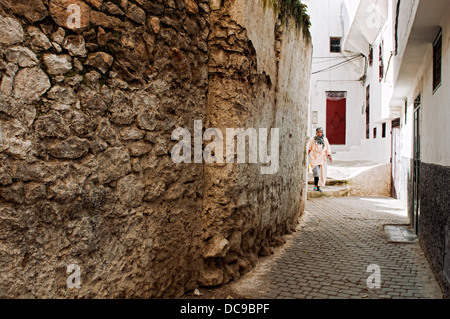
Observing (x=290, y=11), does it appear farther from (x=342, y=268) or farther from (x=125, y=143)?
(x=125, y=143)

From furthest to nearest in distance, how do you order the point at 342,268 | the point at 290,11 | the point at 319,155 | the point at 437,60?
1. the point at 319,155
2. the point at 290,11
3. the point at 437,60
4. the point at 342,268

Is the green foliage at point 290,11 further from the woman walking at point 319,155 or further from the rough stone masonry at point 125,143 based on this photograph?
the woman walking at point 319,155

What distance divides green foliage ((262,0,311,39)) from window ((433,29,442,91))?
185cm

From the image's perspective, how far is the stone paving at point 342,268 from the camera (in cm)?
399

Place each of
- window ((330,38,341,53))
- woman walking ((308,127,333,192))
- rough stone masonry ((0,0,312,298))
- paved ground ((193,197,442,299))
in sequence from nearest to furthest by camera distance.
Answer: rough stone masonry ((0,0,312,298))
paved ground ((193,197,442,299))
woman walking ((308,127,333,192))
window ((330,38,341,53))

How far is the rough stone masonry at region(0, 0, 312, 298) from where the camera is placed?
2.19m

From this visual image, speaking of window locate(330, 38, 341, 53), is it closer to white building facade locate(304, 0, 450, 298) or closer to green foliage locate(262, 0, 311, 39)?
white building facade locate(304, 0, 450, 298)

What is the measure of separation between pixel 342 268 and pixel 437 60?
262cm

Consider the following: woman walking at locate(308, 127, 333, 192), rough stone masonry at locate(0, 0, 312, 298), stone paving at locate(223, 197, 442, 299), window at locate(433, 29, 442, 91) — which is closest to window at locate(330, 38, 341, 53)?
woman walking at locate(308, 127, 333, 192)

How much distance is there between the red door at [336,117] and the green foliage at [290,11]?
44.1 ft

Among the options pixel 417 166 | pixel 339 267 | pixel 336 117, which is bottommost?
pixel 339 267

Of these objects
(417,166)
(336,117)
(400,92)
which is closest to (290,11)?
(417,166)

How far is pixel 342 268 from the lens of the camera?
4.79 metres

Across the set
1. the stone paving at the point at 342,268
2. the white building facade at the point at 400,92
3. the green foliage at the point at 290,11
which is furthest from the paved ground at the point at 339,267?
the green foliage at the point at 290,11
